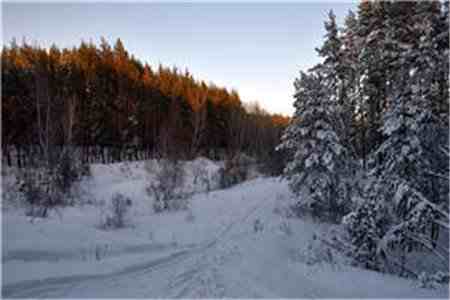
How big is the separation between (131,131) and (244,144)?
47.7 feet

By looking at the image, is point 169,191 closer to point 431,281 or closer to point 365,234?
point 365,234

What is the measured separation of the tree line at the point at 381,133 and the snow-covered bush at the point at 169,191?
5434 millimetres

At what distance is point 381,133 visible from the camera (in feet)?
33.7

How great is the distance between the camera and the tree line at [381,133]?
748cm

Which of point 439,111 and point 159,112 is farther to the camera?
point 159,112

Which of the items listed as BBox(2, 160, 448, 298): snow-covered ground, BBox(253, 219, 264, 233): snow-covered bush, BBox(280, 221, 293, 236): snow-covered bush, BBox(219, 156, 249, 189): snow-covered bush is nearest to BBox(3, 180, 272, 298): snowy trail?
BBox(2, 160, 448, 298): snow-covered ground

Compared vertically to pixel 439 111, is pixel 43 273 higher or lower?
lower

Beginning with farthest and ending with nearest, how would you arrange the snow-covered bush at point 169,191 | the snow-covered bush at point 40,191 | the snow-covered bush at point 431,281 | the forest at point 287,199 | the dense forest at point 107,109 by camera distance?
the dense forest at point 107,109 → the snow-covered bush at point 169,191 → the snow-covered bush at point 40,191 → the snow-covered bush at point 431,281 → the forest at point 287,199

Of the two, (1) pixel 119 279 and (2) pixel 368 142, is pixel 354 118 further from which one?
(1) pixel 119 279

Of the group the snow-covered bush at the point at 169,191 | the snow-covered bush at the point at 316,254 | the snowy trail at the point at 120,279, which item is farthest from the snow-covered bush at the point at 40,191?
the snow-covered bush at the point at 316,254

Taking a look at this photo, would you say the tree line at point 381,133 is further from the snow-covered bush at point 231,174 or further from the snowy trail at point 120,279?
the snow-covered bush at point 231,174

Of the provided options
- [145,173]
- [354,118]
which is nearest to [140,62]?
[145,173]

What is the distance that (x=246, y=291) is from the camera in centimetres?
490

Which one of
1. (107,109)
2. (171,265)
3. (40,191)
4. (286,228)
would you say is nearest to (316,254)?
(286,228)
